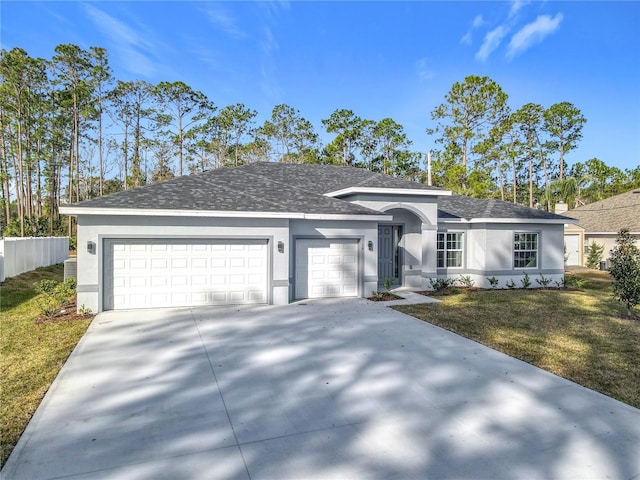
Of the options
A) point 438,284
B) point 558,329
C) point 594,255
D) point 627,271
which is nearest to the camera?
point 558,329

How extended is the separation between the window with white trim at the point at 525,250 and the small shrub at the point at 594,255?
11.7 m

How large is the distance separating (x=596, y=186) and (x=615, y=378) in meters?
53.2

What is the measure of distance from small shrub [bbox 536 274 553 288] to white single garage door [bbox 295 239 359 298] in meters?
8.67

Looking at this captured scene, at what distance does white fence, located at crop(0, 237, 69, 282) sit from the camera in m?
14.2

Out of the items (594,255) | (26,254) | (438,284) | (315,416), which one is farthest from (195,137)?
(315,416)

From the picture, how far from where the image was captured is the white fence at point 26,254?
14195 mm

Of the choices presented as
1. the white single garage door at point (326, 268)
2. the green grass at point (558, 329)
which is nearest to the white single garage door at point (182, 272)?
the white single garage door at point (326, 268)

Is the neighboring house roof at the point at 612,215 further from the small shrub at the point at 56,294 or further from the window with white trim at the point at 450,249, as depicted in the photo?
the small shrub at the point at 56,294

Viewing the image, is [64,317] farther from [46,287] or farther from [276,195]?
[276,195]

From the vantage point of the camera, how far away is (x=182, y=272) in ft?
35.4

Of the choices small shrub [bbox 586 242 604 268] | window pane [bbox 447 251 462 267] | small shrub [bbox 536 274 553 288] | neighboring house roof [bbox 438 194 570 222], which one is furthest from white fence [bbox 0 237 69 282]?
small shrub [bbox 586 242 604 268]

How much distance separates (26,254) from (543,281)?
72.5 feet

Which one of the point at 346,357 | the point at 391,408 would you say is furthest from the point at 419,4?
the point at 391,408

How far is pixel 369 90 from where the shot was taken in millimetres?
26031
